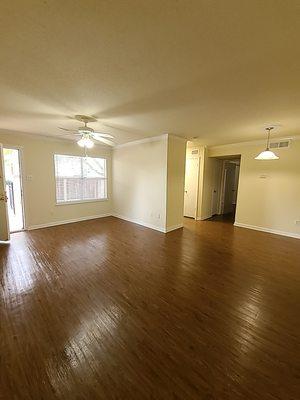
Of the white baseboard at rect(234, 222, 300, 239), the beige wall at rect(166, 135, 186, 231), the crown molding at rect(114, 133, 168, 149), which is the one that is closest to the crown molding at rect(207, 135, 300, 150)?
the beige wall at rect(166, 135, 186, 231)

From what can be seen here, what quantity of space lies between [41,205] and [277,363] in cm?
560

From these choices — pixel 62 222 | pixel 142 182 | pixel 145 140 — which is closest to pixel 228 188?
pixel 142 182

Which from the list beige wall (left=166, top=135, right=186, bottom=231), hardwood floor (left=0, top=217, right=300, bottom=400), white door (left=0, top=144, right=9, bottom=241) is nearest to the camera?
hardwood floor (left=0, top=217, right=300, bottom=400)

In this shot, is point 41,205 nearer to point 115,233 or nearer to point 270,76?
point 115,233

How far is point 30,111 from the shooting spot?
308 cm

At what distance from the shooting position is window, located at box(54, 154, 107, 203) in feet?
18.0

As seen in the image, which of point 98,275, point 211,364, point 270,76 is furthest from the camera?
point 98,275

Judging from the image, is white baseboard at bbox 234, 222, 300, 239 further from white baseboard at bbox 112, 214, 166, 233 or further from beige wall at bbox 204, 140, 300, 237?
white baseboard at bbox 112, 214, 166, 233

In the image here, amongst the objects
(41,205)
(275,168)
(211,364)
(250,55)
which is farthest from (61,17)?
(275,168)

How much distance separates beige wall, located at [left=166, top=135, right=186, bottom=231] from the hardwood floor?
1.56m

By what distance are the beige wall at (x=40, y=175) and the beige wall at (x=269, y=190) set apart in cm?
511

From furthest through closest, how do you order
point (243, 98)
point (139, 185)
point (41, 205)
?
point (139, 185), point (41, 205), point (243, 98)

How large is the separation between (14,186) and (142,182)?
4129 millimetres

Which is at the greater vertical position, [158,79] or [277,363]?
[158,79]
